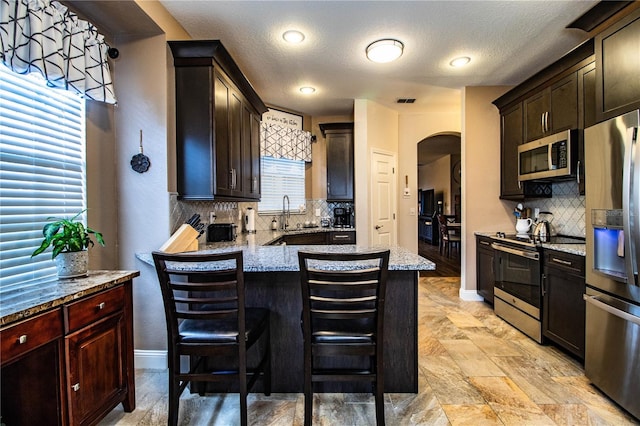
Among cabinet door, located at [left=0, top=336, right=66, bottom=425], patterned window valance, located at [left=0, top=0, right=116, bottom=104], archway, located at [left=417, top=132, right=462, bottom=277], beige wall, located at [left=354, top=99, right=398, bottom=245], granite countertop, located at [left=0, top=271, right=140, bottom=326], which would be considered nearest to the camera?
granite countertop, located at [left=0, top=271, right=140, bottom=326]

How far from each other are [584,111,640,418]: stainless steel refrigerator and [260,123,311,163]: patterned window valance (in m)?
3.66

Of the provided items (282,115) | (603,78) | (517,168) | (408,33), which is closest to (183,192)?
(408,33)

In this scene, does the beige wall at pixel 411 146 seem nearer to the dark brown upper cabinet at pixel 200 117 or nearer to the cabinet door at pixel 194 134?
the dark brown upper cabinet at pixel 200 117

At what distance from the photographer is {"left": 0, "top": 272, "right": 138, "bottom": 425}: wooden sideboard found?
1.28 metres

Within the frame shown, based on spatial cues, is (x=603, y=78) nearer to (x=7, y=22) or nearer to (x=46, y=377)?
(x=7, y=22)

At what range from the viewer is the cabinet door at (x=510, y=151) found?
11.9 feet

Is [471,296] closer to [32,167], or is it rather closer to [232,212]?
[232,212]

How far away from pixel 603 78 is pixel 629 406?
2040mm

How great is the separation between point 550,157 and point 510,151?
79cm

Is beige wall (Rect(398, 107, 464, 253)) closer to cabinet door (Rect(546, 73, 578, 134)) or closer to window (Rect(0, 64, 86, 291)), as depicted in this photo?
cabinet door (Rect(546, 73, 578, 134))

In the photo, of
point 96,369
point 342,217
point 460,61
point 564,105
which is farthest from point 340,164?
point 96,369

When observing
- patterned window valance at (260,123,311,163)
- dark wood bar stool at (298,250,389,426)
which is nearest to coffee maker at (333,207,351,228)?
patterned window valance at (260,123,311,163)

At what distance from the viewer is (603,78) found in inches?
80.6

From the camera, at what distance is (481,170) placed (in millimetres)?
4090
